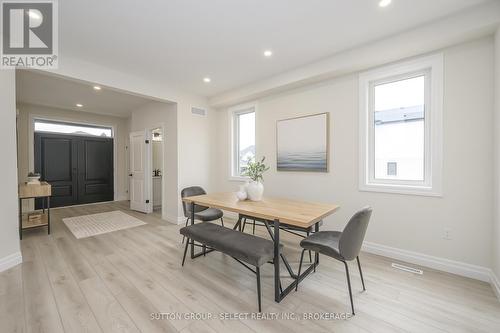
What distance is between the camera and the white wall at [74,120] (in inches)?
197

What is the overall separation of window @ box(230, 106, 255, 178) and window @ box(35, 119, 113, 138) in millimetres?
4457

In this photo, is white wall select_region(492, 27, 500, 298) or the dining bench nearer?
the dining bench

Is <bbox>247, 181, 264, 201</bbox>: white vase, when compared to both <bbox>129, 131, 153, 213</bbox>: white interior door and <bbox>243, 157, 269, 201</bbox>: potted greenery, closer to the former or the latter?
<bbox>243, 157, 269, 201</bbox>: potted greenery

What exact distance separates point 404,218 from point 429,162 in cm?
72

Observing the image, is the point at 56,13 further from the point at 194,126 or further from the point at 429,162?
the point at 429,162

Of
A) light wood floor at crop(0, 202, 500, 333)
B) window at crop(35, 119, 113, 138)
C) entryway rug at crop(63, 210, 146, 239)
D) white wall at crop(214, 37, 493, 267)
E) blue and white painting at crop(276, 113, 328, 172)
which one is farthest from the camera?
window at crop(35, 119, 113, 138)

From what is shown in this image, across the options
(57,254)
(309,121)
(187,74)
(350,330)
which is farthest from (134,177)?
(350,330)

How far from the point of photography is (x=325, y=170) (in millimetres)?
3170

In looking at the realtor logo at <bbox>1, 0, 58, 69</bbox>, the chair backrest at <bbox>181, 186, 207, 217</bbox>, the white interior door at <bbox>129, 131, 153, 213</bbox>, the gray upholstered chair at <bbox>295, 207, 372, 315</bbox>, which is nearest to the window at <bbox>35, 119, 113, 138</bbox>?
the white interior door at <bbox>129, 131, 153, 213</bbox>

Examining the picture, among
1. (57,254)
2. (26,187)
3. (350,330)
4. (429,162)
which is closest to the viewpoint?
(350,330)

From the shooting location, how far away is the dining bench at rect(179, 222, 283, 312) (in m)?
1.72

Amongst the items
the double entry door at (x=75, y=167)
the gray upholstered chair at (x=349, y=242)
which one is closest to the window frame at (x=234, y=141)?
the gray upholstered chair at (x=349, y=242)

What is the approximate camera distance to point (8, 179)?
94.1 inches

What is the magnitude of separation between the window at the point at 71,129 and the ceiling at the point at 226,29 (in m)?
3.89
